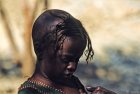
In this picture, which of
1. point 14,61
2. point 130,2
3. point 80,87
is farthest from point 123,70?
point 80,87

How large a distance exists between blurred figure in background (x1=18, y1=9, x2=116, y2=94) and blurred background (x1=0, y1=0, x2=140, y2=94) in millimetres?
4079

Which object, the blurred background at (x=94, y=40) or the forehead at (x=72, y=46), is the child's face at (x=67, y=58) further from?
the blurred background at (x=94, y=40)

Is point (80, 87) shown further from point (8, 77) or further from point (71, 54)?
point (8, 77)

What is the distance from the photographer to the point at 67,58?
176 cm

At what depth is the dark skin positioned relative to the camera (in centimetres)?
175

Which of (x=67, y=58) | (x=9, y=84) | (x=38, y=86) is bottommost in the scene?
(x=9, y=84)

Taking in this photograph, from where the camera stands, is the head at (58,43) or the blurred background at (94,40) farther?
the blurred background at (94,40)

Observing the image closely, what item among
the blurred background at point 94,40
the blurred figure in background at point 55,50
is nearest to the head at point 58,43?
the blurred figure in background at point 55,50

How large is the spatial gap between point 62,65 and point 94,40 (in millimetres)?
4385

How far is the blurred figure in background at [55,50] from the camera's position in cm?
174

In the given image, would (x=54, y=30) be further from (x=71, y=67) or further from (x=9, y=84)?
(x=9, y=84)

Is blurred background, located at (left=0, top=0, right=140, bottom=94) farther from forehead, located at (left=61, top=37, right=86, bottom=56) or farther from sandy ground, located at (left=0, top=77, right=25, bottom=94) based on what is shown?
forehead, located at (left=61, top=37, right=86, bottom=56)

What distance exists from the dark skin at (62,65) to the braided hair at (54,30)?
0.02 metres

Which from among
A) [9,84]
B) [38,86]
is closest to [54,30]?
[38,86]
